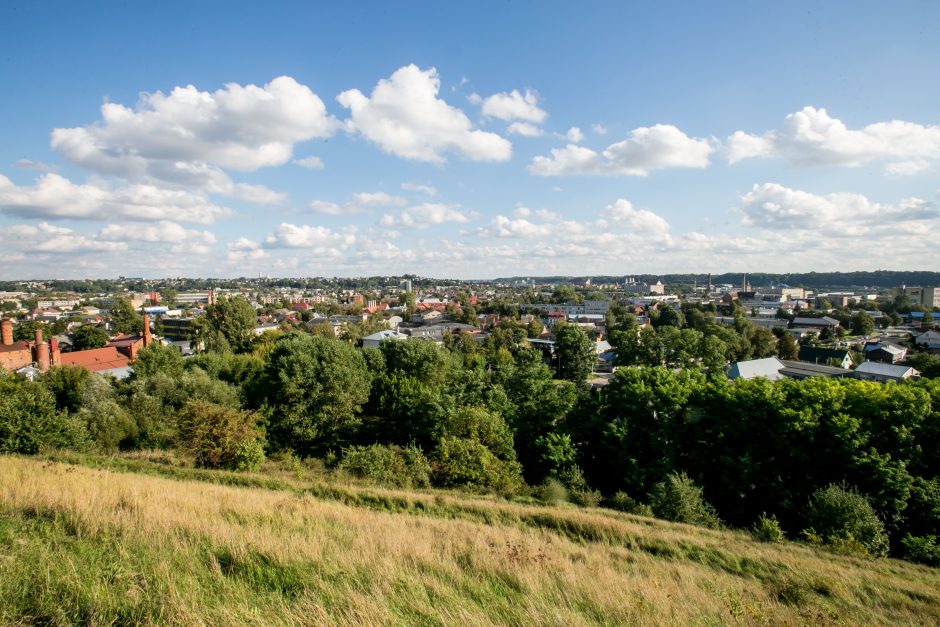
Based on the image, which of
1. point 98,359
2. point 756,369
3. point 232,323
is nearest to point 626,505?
point 756,369

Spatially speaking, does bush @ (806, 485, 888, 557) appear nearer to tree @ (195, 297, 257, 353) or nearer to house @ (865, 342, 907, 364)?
house @ (865, 342, 907, 364)

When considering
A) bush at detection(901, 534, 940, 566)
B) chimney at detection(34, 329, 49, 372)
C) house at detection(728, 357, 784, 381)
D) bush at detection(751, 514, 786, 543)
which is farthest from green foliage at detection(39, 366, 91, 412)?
house at detection(728, 357, 784, 381)

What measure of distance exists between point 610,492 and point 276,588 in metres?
17.9

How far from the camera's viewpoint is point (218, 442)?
57.2ft

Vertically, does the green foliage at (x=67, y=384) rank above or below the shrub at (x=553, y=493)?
above

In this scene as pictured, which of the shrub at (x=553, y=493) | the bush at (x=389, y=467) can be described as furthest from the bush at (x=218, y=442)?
the shrub at (x=553, y=493)

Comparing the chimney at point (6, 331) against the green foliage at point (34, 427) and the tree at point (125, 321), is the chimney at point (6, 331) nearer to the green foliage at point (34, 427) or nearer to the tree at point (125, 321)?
the tree at point (125, 321)

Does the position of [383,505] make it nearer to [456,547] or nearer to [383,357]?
[456,547]

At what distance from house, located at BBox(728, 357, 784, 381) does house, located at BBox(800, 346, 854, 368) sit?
14064 millimetres

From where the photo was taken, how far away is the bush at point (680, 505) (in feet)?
52.3

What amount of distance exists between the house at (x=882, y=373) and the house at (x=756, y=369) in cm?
732

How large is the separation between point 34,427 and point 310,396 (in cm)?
1040

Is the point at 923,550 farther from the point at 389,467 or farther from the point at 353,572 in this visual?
the point at 353,572

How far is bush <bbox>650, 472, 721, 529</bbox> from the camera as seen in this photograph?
15.9 meters
